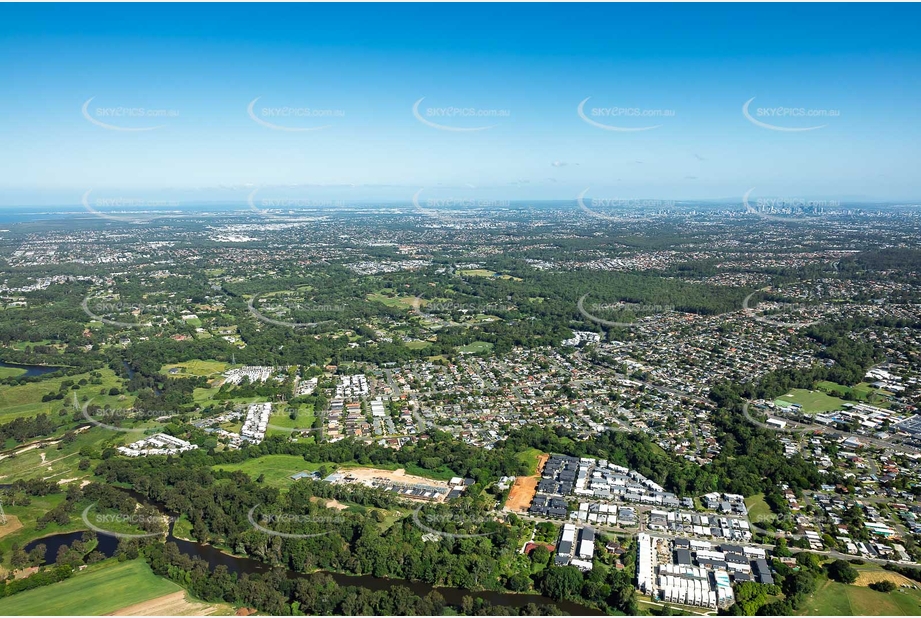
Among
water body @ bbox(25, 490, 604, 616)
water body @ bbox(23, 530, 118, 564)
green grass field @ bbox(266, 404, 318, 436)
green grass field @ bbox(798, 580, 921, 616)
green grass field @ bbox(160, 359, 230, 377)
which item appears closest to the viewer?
green grass field @ bbox(798, 580, 921, 616)

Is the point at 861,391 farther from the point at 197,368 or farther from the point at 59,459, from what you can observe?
the point at 59,459

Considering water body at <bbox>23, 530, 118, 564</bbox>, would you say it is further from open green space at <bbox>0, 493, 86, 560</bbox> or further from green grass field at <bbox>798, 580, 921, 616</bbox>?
green grass field at <bbox>798, 580, 921, 616</bbox>

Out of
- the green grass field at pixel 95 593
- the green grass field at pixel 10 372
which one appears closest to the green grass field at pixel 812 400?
the green grass field at pixel 95 593

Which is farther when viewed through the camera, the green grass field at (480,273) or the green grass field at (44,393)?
the green grass field at (480,273)

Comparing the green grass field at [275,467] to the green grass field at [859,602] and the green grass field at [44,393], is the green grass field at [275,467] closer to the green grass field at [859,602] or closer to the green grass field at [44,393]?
the green grass field at [44,393]

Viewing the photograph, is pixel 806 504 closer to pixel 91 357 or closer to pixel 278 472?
pixel 278 472

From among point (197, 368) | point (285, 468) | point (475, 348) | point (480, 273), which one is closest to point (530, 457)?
point (285, 468)

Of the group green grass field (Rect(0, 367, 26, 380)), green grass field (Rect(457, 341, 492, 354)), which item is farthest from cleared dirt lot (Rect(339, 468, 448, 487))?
green grass field (Rect(0, 367, 26, 380))
